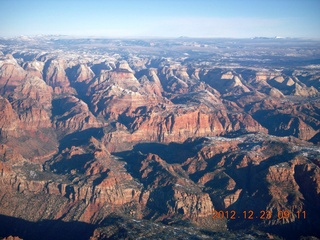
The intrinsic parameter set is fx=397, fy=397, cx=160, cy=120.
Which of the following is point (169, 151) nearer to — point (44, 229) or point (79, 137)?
point (79, 137)

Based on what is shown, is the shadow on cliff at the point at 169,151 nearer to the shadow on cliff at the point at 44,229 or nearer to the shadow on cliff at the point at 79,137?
the shadow on cliff at the point at 79,137

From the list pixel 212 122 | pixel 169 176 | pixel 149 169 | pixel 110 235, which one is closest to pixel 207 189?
pixel 169 176

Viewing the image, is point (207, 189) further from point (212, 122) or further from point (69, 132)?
point (69, 132)
